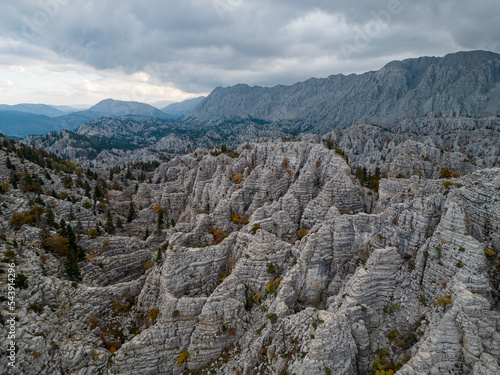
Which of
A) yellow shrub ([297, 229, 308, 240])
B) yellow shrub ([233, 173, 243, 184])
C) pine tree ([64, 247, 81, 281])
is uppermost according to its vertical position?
yellow shrub ([233, 173, 243, 184])

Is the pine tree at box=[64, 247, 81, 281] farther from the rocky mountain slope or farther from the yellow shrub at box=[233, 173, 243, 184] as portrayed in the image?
the yellow shrub at box=[233, 173, 243, 184]

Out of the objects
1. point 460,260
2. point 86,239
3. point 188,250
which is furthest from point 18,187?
point 460,260

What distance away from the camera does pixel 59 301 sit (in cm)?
3775

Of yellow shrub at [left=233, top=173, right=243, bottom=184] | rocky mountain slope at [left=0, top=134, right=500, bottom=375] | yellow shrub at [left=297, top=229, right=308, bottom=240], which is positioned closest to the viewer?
rocky mountain slope at [left=0, top=134, right=500, bottom=375]

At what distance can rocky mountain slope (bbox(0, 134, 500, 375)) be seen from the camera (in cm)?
2541

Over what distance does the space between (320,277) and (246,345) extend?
1384 cm

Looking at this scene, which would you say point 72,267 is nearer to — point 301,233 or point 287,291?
point 287,291

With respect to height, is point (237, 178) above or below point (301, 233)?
above

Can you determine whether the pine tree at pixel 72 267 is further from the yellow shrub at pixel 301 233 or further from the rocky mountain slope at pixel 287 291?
the yellow shrub at pixel 301 233

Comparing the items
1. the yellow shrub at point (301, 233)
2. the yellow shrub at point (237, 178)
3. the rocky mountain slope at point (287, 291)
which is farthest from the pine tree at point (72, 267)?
the yellow shrub at point (237, 178)

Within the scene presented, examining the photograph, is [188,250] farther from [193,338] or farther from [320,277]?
[320,277]

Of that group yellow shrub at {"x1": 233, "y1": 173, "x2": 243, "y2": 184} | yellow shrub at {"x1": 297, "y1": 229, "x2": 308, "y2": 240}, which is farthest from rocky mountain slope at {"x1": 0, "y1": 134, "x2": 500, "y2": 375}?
yellow shrub at {"x1": 233, "y1": 173, "x2": 243, "y2": 184}

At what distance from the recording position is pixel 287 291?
112 ft

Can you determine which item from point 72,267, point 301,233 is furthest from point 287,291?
point 72,267
